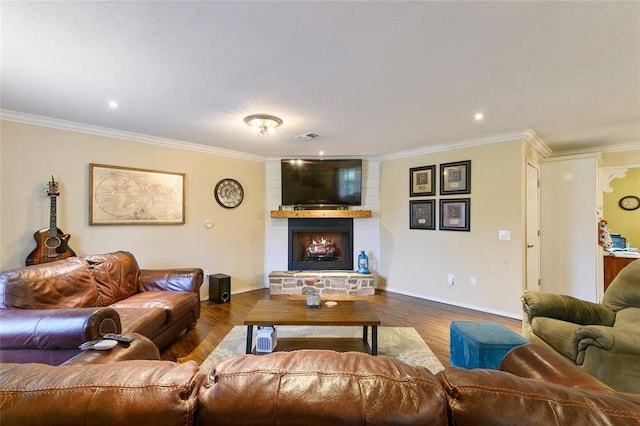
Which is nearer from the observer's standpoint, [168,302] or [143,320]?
[143,320]

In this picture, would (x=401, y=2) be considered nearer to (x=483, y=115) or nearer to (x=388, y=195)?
(x=483, y=115)

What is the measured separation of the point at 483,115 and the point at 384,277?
9.90 ft

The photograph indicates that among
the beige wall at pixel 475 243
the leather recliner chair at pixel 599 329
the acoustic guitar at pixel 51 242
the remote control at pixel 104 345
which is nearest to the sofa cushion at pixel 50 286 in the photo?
the acoustic guitar at pixel 51 242

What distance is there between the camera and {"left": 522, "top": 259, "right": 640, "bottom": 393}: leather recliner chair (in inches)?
59.8

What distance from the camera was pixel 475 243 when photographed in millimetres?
3869

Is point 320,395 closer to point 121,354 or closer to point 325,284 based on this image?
point 121,354

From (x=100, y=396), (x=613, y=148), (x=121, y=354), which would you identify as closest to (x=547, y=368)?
(x=100, y=396)

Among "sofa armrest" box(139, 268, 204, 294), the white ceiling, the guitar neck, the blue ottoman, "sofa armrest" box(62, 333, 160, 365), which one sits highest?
the white ceiling

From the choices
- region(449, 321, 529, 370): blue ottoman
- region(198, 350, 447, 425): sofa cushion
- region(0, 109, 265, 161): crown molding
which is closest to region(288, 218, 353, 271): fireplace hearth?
region(0, 109, 265, 161): crown molding

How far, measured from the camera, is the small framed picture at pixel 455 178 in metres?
3.91

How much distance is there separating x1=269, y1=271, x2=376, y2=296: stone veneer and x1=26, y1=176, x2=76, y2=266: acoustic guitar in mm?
2683

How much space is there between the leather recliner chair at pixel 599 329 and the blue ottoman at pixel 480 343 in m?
0.22

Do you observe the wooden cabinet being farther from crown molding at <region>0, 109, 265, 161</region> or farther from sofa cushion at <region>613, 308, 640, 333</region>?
crown molding at <region>0, 109, 265, 161</region>

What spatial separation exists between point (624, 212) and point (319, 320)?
6364 millimetres
